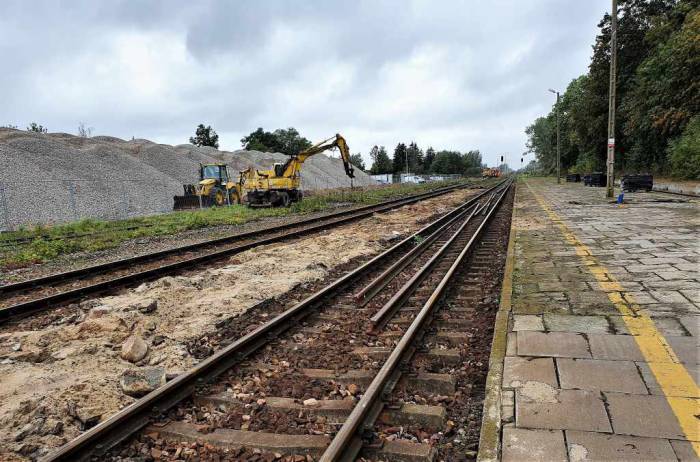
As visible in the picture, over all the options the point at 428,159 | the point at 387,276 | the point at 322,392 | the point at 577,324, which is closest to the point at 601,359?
the point at 577,324

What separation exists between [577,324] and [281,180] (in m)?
20.1

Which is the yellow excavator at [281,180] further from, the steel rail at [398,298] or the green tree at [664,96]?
the green tree at [664,96]

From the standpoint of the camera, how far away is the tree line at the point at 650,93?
88.0ft

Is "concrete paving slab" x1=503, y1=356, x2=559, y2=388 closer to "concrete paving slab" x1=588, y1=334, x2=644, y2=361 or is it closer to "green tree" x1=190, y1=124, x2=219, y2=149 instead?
"concrete paving slab" x1=588, y1=334, x2=644, y2=361

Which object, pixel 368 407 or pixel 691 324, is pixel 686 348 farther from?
pixel 368 407

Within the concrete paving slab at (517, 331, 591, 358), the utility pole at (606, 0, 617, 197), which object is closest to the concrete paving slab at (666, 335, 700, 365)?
the concrete paving slab at (517, 331, 591, 358)

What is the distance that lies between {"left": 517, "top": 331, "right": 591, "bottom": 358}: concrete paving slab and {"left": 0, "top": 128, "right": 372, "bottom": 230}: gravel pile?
20377 millimetres

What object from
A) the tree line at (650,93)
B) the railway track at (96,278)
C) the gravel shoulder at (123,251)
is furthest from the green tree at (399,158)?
the railway track at (96,278)

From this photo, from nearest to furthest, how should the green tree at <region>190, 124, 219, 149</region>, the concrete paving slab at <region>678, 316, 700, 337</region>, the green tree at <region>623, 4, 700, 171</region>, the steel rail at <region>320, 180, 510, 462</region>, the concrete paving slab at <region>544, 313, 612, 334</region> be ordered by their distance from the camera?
the steel rail at <region>320, 180, 510, 462</region> < the concrete paving slab at <region>678, 316, 700, 337</region> < the concrete paving slab at <region>544, 313, 612, 334</region> < the green tree at <region>623, 4, 700, 171</region> < the green tree at <region>190, 124, 219, 149</region>

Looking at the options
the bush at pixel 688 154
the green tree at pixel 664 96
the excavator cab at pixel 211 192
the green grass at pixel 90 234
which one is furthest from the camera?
the excavator cab at pixel 211 192

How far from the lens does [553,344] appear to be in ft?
13.1

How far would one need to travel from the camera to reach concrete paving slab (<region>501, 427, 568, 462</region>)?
246cm

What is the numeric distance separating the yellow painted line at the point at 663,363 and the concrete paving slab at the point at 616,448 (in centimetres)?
18

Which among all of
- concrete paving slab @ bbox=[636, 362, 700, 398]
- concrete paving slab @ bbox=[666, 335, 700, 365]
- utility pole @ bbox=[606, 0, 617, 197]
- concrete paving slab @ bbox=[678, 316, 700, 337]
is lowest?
concrete paving slab @ bbox=[636, 362, 700, 398]
